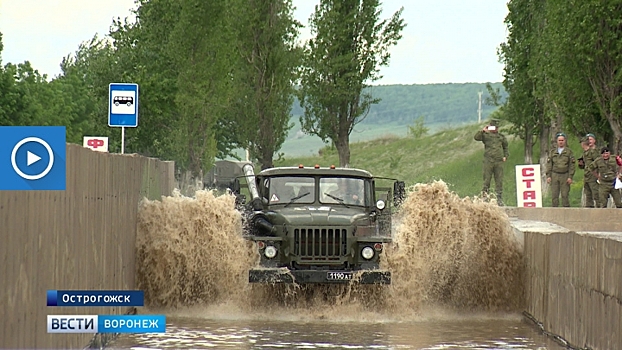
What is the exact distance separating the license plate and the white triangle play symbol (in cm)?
917

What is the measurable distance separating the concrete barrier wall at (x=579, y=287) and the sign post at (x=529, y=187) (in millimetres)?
16294

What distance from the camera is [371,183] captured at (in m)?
21.3

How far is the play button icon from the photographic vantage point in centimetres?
1005

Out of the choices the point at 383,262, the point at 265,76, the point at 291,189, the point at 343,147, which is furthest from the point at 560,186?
the point at 343,147

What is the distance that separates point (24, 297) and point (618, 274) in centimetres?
487

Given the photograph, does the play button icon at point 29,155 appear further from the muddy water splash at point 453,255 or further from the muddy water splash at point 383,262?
the muddy water splash at point 453,255

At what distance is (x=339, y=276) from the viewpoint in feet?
63.3

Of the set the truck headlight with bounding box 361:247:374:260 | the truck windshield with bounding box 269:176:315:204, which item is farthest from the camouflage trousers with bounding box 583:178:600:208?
the truck headlight with bounding box 361:247:374:260

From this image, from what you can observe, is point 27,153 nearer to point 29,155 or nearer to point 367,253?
point 29,155

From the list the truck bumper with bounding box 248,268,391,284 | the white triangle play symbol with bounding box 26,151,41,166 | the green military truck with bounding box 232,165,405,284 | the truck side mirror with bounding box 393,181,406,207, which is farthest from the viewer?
the truck side mirror with bounding box 393,181,406,207

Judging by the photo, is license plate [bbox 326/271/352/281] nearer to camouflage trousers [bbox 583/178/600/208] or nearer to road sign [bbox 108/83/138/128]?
road sign [bbox 108/83/138/128]

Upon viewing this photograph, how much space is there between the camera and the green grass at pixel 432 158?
9681cm

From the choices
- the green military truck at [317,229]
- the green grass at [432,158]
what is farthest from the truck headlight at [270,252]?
the green grass at [432,158]

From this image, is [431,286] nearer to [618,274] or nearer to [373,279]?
[373,279]
